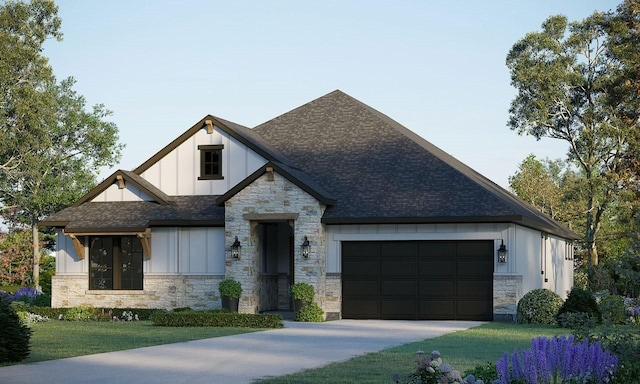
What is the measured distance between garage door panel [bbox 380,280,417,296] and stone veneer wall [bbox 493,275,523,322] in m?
2.53

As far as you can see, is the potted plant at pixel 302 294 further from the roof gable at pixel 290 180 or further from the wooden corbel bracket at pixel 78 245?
the wooden corbel bracket at pixel 78 245

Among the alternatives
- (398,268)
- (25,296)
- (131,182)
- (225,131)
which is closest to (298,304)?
(398,268)

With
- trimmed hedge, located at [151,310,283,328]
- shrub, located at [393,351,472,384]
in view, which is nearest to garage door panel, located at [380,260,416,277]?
trimmed hedge, located at [151,310,283,328]

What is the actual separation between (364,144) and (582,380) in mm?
23515

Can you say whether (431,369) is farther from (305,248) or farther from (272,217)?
(272,217)

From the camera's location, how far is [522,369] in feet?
29.7

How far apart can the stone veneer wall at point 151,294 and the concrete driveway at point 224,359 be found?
21.7 ft

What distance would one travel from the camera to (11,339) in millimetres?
15586

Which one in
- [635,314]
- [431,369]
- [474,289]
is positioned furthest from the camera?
[474,289]

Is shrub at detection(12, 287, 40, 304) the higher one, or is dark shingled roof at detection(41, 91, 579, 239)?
dark shingled roof at detection(41, 91, 579, 239)

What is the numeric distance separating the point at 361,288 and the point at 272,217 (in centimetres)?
362

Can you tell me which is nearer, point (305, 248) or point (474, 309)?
point (474, 309)

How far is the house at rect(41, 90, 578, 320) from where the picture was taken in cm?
2809

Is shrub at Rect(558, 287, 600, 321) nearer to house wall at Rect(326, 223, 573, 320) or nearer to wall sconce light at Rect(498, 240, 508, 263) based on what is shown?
house wall at Rect(326, 223, 573, 320)
